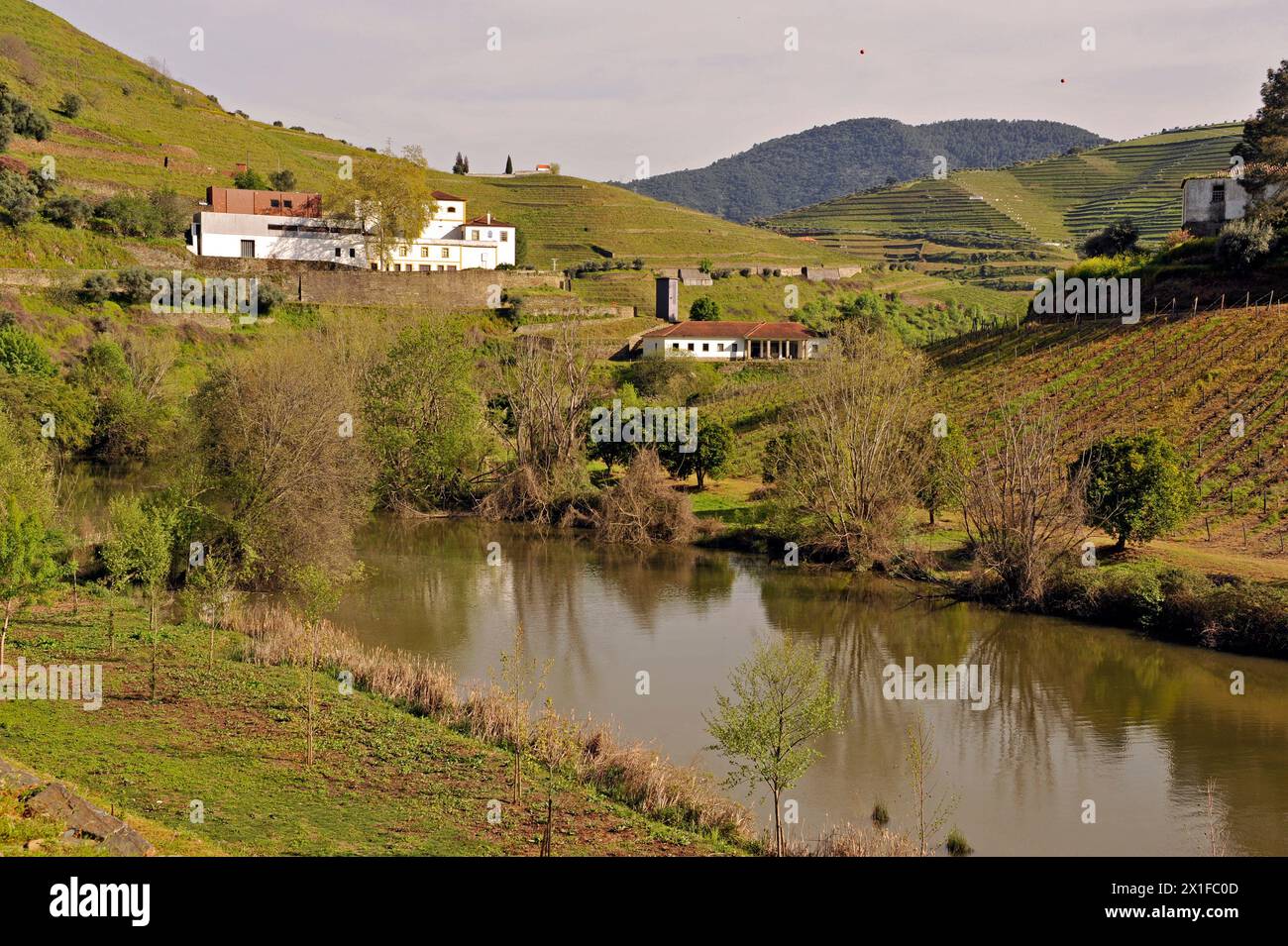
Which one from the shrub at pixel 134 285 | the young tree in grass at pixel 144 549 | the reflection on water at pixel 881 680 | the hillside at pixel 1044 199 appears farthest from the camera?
the hillside at pixel 1044 199

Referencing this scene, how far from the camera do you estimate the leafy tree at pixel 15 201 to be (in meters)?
58.1

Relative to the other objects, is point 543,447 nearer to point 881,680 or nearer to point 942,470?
point 942,470

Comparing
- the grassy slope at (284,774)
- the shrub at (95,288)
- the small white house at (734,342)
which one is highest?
the shrub at (95,288)

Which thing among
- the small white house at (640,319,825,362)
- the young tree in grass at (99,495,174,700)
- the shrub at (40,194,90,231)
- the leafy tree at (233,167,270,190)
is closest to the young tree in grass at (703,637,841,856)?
the young tree in grass at (99,495,174,700)

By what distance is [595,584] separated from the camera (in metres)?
33.7

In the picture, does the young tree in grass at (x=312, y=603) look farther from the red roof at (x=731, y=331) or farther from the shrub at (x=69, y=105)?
the shrub at (x=69, y=105)

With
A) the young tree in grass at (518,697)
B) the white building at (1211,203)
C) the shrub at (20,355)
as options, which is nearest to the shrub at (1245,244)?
the white building at (1211,203)

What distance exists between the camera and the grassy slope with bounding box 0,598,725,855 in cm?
1448

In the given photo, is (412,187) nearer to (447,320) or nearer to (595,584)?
(447,320)

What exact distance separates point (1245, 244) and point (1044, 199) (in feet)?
315

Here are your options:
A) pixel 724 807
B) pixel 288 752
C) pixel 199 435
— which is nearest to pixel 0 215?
pixel 199 435

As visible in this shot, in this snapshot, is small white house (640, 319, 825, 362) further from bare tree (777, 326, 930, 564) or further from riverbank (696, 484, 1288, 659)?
riverbank (696, 484, 1288, 659)

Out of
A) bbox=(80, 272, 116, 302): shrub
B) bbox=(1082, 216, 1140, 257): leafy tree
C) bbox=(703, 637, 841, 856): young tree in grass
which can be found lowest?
bbox=(703, 637, 841, 856): young tree in grass

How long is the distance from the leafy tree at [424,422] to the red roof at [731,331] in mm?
25924
